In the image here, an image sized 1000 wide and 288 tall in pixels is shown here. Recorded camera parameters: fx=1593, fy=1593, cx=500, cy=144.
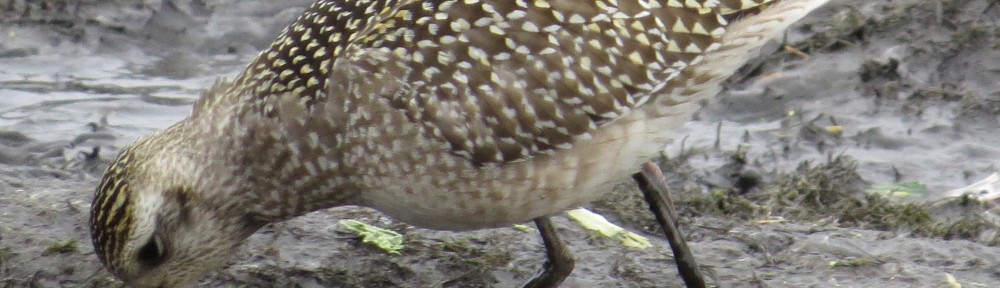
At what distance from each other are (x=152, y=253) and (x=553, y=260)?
1891 mm

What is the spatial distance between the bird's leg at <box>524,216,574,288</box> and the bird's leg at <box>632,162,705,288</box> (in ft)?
1.56

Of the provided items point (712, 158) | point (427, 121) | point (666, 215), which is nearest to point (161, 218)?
point (427, 121)

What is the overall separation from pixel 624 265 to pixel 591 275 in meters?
0.18

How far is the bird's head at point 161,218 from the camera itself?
638 cm

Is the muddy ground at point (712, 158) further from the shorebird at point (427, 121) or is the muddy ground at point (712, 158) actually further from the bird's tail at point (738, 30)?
the bird's tail at point (738, 30)

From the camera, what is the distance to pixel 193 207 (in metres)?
6.65

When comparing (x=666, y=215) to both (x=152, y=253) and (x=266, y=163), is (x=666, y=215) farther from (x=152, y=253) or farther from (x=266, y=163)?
(x=152, y=253)

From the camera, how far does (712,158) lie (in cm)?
1027

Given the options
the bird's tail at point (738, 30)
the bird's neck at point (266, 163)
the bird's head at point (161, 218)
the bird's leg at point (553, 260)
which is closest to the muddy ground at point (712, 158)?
the bird's leg at point (553, 260)

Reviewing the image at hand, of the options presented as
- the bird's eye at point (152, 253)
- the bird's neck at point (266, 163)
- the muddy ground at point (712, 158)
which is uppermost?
the bird's neck at point (266, 163)

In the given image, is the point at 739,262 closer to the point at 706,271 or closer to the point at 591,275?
the point at 706,271

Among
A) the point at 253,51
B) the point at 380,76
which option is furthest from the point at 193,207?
the point at 253,51

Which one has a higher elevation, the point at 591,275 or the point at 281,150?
the point at 281,150

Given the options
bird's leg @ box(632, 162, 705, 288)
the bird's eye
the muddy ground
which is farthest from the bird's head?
bird's leg @ box(632, 162, 705, 288)
